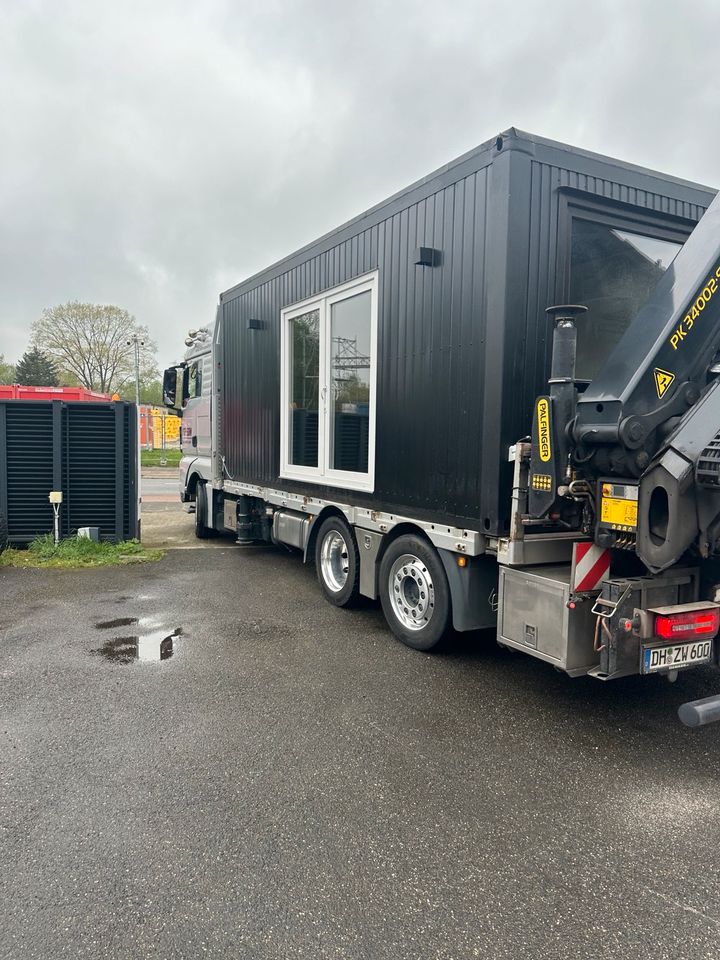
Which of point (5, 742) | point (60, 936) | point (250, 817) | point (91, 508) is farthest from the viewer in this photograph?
point (91, 508)

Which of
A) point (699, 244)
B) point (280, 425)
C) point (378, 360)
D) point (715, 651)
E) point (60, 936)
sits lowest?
point (60, 936)

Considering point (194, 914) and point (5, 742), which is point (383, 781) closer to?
point (194, 914)

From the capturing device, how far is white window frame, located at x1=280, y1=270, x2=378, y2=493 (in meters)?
5.45

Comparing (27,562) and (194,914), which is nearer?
(194,914)

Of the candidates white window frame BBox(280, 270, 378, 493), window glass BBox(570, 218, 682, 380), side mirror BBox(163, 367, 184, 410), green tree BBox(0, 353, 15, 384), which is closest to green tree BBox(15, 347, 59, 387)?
green tree BBox(0, 353, 15, 384)

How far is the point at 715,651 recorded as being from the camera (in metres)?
3.57

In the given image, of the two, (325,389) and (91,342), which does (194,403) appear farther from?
(91,342)

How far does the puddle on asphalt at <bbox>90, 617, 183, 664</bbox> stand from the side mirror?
5912 millimetres

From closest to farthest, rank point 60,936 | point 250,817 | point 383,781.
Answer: point 60,936 → point 250,817 → point 383,781

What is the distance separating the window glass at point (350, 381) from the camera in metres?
5.60

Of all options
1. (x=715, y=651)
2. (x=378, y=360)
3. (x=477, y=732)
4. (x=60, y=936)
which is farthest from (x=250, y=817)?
(x=378, y=360)

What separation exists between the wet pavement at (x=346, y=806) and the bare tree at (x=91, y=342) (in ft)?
133

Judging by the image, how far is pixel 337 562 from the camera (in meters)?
6.44

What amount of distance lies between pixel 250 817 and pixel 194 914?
0.59m
